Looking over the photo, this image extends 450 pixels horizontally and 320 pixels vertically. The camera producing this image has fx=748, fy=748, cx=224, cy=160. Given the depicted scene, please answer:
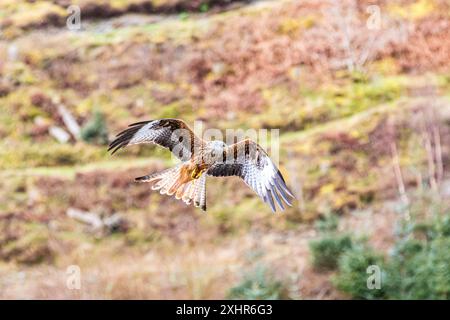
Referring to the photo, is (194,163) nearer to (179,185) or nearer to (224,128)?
(179,185)

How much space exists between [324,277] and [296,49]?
598 centimetres

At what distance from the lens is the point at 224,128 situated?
15.1m

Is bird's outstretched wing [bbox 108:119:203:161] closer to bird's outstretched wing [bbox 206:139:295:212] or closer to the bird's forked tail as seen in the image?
the bird's forked tail

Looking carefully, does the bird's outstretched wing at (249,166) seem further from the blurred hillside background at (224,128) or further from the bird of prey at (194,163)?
the blurred hillside background at (224,128)

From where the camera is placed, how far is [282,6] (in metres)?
17.0

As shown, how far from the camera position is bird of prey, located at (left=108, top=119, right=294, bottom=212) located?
612cm

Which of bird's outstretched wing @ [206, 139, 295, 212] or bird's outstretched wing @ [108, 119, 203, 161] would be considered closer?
bird's outstretched wing @ [108, 119, 203, 161]

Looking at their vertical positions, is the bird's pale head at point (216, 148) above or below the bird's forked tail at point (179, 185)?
above

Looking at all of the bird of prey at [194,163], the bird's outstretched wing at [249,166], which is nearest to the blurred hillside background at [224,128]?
the bird's outstretched wing at [249,166]

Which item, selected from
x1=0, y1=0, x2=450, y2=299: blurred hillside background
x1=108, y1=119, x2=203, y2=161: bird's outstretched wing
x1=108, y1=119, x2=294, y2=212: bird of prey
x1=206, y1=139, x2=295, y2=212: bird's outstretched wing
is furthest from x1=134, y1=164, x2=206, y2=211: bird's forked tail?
x1=0, y1=0, x2=450, y2=299: blurred hillside background

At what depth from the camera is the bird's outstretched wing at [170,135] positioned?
20.2 ft

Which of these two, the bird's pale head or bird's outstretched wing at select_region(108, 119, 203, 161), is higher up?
bird's outstretched wing at select_region(108, 119, 203, 161)
